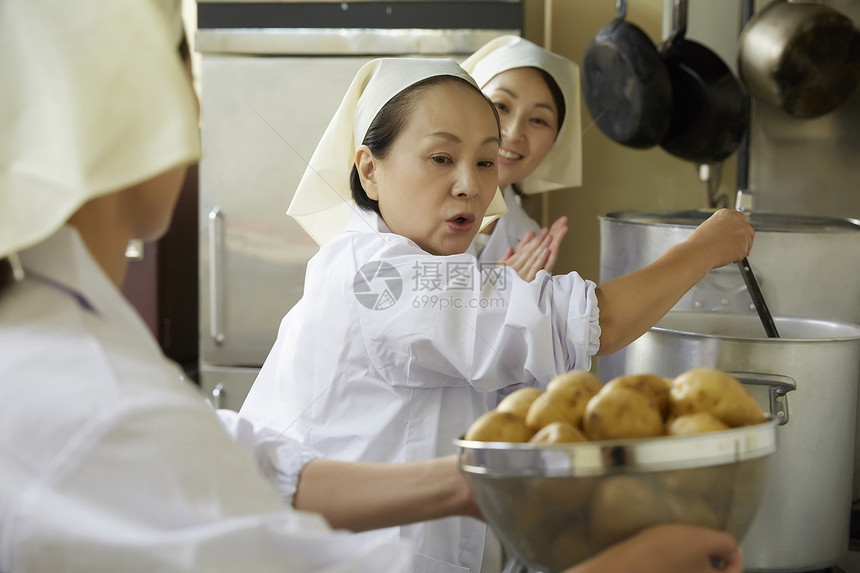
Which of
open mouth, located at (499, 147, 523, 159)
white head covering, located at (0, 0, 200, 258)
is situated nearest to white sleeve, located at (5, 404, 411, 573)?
white head covering, located at (0, 0, 200, 258)

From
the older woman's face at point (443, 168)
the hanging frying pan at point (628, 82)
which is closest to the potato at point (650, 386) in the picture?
the older woman's face at point (443, 168)

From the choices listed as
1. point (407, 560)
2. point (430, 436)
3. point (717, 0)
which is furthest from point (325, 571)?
point (717, 0)

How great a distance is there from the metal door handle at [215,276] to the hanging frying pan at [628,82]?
0.77 metres

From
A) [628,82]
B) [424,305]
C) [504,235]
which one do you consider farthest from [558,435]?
[628,82]

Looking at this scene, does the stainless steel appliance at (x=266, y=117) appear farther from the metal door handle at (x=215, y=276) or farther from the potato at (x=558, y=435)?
the potato at (x=558, y=435)

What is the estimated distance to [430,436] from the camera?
3.03ft

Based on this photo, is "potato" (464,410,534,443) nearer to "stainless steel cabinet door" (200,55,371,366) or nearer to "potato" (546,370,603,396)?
Answer: "potato" (546,370,603,396)

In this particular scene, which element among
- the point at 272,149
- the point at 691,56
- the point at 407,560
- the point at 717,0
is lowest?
the point at 407,560

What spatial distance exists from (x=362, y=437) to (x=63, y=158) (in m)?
0.54

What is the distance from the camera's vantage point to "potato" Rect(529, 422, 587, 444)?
52cm

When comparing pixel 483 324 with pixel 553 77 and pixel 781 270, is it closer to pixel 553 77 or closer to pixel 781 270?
pixel 781 270

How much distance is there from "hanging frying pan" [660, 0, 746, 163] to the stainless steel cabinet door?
0.65m

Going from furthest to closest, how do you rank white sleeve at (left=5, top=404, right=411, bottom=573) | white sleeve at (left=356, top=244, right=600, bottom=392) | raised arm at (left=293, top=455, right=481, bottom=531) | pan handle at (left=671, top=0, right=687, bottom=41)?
pan handle at (left=671, top=0, right=687, bottom=41) → white sleeve at (left=356, top=244, right=600, bottom=392) → raised arm at (left=293, top=455, right=481, bottom=531) → white sleeve at (left=5, top=404, right=411, bottom=573)

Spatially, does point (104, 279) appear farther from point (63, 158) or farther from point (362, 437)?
point (362, 437)
